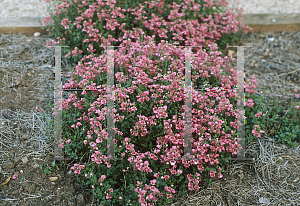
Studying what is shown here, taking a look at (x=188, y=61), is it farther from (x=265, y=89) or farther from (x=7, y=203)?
(x=7, y=203)

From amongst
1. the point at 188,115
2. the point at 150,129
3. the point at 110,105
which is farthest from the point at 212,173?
the point at 110,105

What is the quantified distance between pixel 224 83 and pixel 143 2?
1.86 m

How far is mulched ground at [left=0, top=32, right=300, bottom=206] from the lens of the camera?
282 cm

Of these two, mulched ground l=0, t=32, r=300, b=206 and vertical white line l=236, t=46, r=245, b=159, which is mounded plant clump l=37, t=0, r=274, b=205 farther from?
mulched ground l=0, t=32, r=300, b=206

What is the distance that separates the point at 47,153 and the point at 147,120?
1.09 metres

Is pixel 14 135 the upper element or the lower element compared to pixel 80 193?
upper

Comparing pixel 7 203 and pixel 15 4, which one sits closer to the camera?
pixel 7 203

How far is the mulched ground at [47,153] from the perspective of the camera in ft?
9.26

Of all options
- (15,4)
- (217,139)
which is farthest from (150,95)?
(15,4)

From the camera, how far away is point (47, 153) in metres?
3.10

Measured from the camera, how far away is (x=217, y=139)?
281 cm

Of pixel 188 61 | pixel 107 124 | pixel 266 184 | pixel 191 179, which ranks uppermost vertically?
pixel 188 61

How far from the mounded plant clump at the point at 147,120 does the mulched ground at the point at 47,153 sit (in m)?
0.19

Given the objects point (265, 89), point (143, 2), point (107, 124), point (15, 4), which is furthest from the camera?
point (15, 4)
